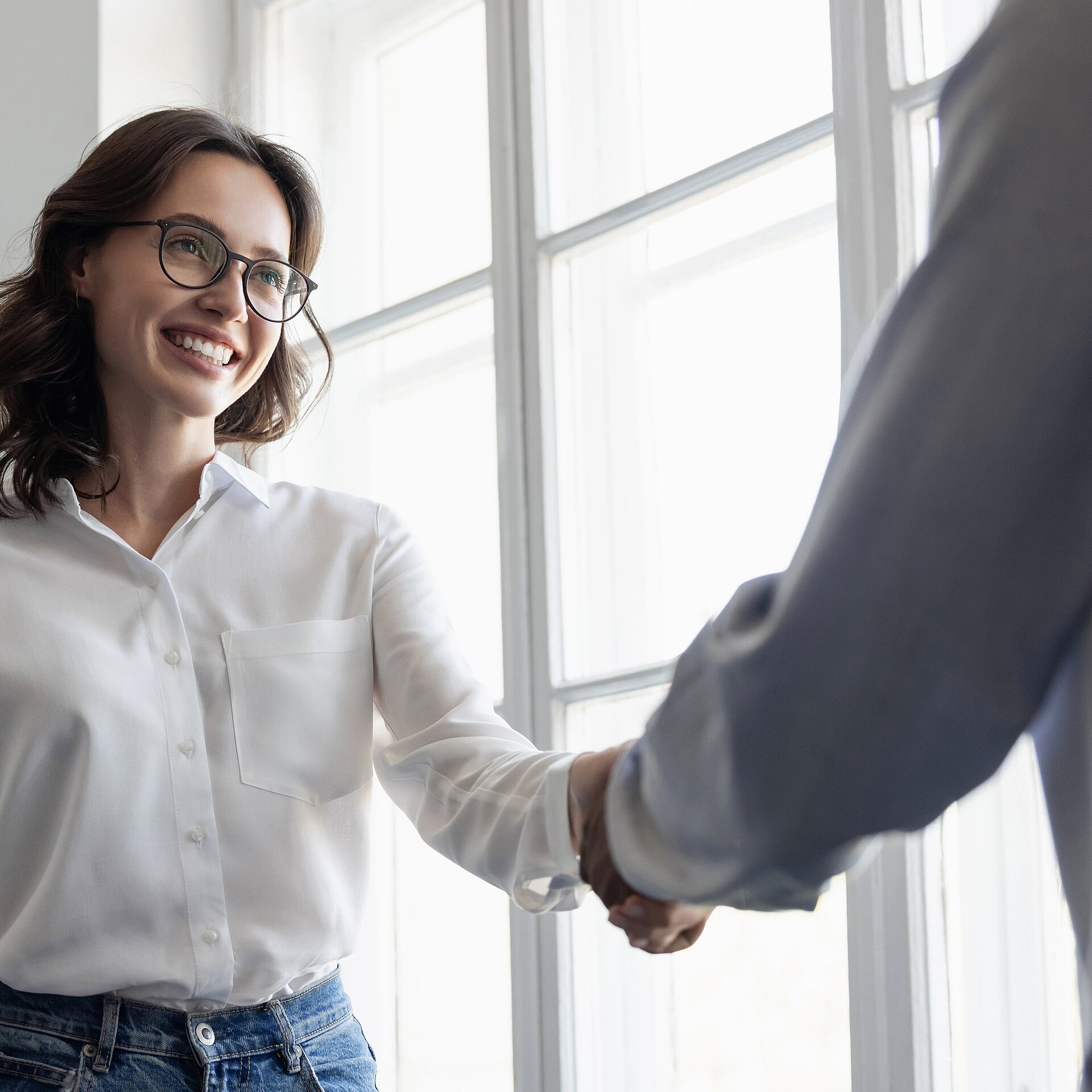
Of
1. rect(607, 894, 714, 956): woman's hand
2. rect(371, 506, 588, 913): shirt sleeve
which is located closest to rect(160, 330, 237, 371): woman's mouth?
rect(371, 506, 588, 913): shirt sleeve

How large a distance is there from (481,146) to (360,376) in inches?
19.9

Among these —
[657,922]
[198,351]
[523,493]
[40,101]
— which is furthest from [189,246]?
[40,101]

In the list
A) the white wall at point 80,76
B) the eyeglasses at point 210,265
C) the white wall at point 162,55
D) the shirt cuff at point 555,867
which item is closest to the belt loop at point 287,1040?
the shirt cuff at point 555,867

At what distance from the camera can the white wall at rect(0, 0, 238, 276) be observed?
279 centimetres

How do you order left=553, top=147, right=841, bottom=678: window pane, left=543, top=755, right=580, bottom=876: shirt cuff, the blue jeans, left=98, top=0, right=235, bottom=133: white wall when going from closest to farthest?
left=543, top=755, right=580, bottom=876: shirt cuff
the blue jeans
left=553, top=147, right=841, bottom=678: window pane
left=98, top=0, right=235, bottom=133: white wall

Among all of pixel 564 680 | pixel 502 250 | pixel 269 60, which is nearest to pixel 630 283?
pixel 502 250

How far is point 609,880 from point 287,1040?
0.53 meters

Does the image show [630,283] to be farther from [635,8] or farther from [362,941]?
[362,941]

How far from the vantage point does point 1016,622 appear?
68 centimetres

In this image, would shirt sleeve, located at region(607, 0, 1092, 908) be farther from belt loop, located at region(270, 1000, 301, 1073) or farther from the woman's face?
the woman's face

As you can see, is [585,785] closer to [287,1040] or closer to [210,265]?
[287,1040]

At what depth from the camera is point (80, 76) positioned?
2.81 m

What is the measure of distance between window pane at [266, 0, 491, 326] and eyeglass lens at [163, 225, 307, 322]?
69cm

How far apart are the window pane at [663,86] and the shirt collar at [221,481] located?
0.79m
